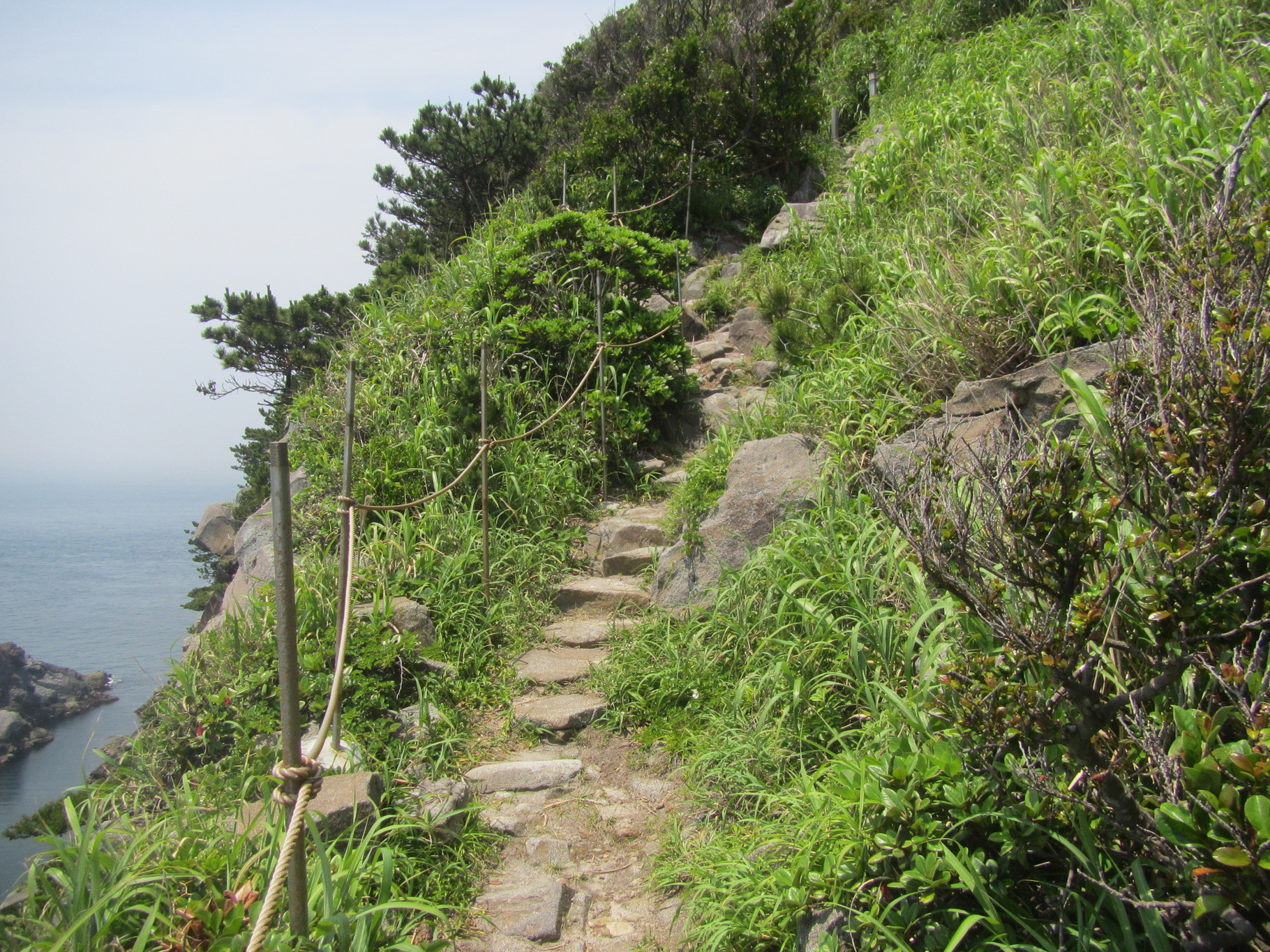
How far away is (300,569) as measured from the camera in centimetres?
425

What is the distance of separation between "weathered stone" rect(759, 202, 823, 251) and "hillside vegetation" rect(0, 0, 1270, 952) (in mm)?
410

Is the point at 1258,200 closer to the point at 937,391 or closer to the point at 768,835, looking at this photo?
the point at 937,391

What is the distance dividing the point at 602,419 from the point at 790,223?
4.31 m

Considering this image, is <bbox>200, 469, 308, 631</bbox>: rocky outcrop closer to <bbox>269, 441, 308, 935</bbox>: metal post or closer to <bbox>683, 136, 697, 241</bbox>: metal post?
<bbox>269, 441, 308, 935</bbox>: metal post

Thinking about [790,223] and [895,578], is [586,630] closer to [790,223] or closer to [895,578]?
[895,578]

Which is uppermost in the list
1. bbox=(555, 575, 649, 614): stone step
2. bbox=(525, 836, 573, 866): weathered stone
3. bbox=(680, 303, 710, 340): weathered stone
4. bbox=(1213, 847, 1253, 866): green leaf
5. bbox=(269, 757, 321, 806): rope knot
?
bbox=(680, 303, 710, 340): weathered stone

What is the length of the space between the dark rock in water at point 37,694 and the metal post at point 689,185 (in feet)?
25.8

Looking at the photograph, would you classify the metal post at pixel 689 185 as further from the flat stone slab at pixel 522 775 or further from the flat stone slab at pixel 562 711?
the flat stone slab at pixel 522 775

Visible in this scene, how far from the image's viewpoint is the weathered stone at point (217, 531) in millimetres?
10758

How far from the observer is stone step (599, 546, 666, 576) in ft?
16.4

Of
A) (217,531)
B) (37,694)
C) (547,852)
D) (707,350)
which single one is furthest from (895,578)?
(217,531)

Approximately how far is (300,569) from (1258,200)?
186 inches

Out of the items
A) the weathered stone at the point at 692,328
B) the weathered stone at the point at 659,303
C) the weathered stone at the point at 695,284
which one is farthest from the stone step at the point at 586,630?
the weathered stone at the point at 695,284

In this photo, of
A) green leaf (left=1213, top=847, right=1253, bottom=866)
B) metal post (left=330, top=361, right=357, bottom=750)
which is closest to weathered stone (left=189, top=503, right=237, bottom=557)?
metal post (left=330, top=361, right=357, bottom=750)
